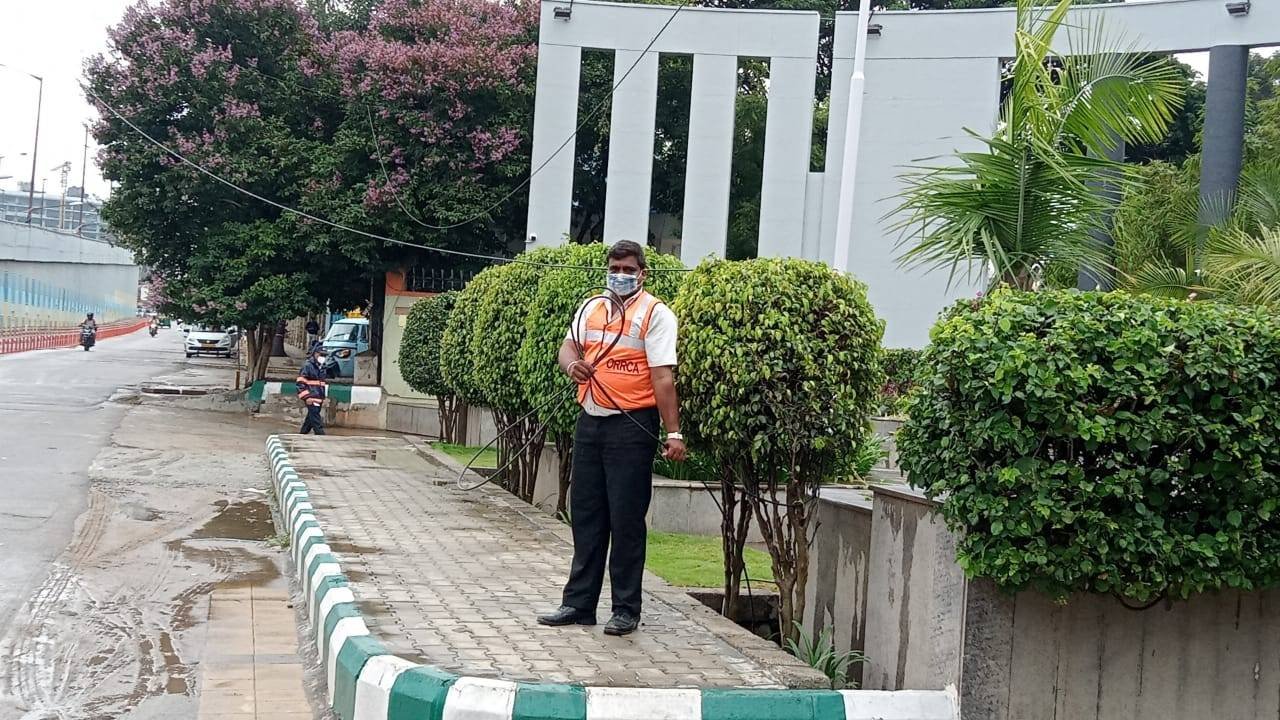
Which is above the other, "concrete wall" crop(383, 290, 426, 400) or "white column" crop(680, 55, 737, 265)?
"white column" crop(680, 55, 737, 265)

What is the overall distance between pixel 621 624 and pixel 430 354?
597 inches

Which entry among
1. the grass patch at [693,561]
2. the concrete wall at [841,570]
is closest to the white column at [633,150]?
the grass patch at [693,561]

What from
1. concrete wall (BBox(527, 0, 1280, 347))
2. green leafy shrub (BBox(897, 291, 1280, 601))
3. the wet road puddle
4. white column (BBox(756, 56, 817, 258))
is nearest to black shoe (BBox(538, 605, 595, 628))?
green leafy shrub (BBox(897, 291, 1280, 601))

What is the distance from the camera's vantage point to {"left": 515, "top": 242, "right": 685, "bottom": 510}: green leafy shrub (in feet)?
31.6

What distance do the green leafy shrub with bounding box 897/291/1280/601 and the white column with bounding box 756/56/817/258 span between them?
1735 centimetres

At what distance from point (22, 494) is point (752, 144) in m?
21.5

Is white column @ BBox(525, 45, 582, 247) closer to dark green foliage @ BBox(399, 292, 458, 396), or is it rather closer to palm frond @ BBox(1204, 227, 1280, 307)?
dark green foliage @ BBox(399, 292, 458, 396)

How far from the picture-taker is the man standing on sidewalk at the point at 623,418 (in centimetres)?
559

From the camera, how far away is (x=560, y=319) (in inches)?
395

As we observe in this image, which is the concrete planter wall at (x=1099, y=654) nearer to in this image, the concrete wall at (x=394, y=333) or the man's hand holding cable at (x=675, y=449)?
the man's hand holding cable at (x=675, y=449)

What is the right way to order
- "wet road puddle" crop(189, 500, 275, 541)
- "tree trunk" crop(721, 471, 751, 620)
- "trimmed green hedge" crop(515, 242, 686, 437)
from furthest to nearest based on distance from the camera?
"wet road puddle" crop(189, 500, 275, 541)
"trimmed green hedge" crop(515, 242, 686, 437)
"tree trunk" crop(721, 471, 751, 620)

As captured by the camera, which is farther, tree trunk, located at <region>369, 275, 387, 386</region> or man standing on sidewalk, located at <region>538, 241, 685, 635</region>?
tree trunk, located at <region>369, 275, 387, 386</region>

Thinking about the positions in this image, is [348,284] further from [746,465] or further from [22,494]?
[746,465]

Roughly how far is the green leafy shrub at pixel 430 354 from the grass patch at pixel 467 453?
0.73 metres
